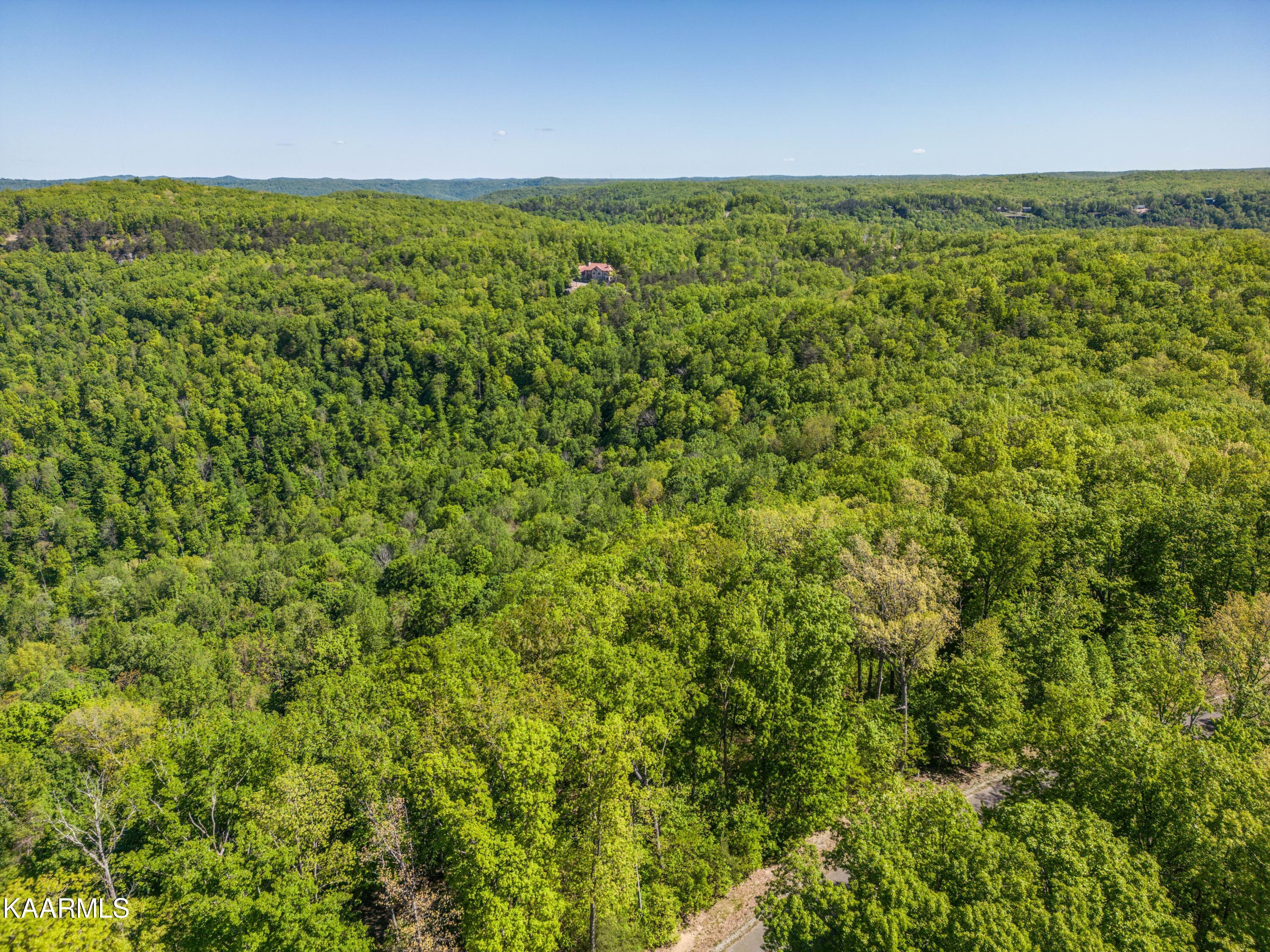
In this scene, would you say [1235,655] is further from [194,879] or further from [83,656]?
[83,656]

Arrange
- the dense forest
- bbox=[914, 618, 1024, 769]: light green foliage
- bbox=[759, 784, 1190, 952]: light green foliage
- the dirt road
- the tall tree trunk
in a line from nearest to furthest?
1. bbox=[759, 784, 1190, 952]: light green foliage
2. the dense forest
3. the dirt road
4. bbox=[914, 618, 1024, 769]: light green foliage
5. the tall tree trunk

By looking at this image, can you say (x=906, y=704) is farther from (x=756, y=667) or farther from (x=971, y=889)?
(x=971, y=889)

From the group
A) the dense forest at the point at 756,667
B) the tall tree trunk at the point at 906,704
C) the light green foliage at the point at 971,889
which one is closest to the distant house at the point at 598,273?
the dense forest at the point at 756,667

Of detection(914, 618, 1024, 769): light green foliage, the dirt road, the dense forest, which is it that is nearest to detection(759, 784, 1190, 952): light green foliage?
the dense forest

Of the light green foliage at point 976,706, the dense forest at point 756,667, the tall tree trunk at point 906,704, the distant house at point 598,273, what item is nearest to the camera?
the dense forest at point 756,667

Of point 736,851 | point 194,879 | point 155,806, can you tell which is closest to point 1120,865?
point 736,851

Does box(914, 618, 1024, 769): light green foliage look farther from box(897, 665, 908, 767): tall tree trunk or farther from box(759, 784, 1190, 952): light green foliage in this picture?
box(759, 784, 1190, 952): light green foliage

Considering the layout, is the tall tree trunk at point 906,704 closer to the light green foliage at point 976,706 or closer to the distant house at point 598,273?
the light green foliage at point 976,706
